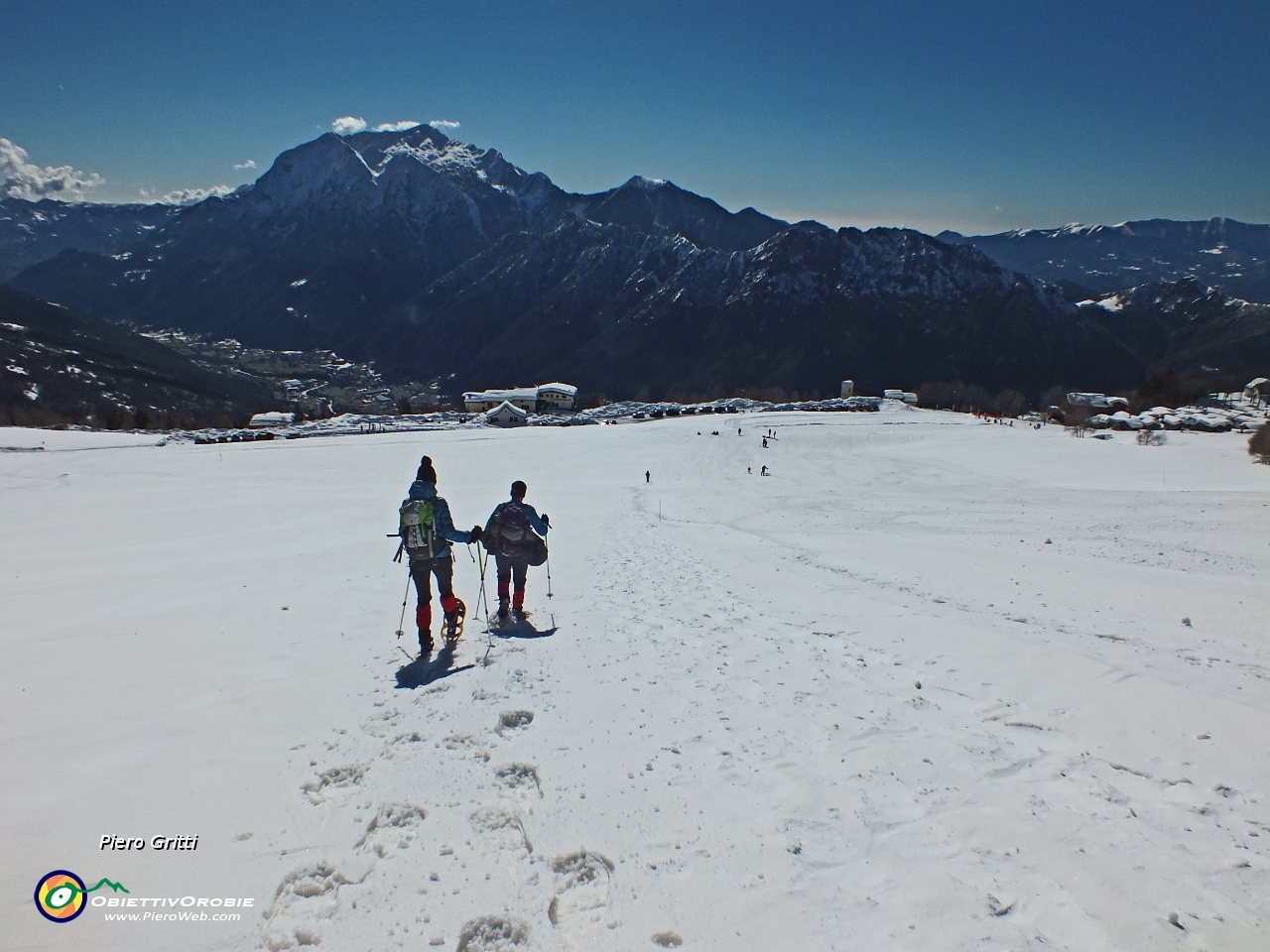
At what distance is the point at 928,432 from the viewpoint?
6438 centimetres

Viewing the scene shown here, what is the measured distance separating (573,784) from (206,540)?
665 inches

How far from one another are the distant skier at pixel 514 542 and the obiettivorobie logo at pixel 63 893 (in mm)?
5646

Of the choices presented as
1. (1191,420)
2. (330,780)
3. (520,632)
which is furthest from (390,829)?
(1191,420)

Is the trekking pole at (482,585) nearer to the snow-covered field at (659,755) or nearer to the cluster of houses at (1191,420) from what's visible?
the snow-covered field at (659,755)

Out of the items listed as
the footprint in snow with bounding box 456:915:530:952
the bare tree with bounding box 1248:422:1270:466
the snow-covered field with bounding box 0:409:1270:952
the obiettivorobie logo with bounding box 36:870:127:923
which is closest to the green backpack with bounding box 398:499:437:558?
the snow-covered field with bounding box 0:409:1270:952

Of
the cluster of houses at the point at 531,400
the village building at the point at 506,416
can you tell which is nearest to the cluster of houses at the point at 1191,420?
the village building at the point at 506,416

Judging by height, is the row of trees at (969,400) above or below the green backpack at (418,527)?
above

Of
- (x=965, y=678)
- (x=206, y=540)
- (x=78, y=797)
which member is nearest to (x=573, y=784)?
(x=78, y=797)

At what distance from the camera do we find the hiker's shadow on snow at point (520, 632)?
9.11m

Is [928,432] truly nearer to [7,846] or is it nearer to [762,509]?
[762,509]

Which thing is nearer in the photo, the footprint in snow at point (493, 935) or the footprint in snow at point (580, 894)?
the footprint in snow at point (493, 935)

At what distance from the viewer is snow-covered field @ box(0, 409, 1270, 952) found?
401 cm

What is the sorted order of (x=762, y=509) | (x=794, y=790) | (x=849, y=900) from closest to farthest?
1. (x=849, y=900)
2. (x=794, y=790)
3. (x=762, y=509)

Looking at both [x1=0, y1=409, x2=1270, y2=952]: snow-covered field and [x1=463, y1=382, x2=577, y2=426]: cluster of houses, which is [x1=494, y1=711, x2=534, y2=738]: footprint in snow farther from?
[x1=463, y1=382, x2=577, y2=426]: cluster of houses
